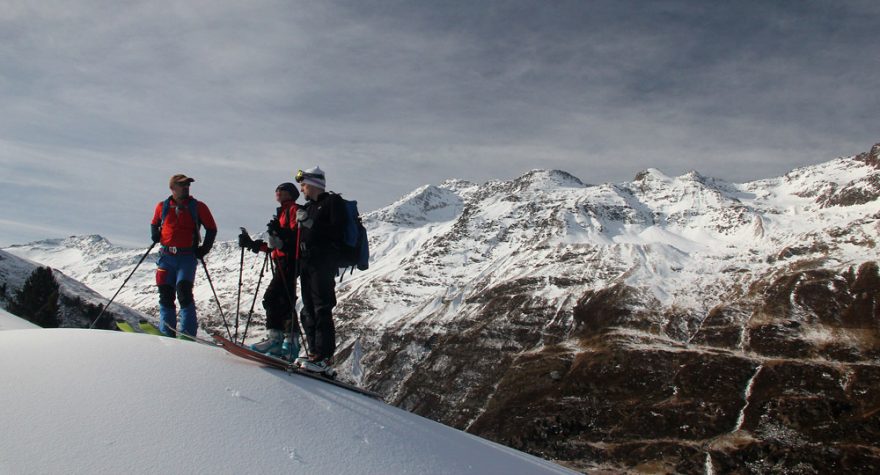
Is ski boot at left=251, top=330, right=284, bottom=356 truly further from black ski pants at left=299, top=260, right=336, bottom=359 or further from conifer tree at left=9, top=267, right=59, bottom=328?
conifer tree at left=9, top=267, right=59, bottom=328

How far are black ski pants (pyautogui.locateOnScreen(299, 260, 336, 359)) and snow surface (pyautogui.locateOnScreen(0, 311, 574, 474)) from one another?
1.74 meters

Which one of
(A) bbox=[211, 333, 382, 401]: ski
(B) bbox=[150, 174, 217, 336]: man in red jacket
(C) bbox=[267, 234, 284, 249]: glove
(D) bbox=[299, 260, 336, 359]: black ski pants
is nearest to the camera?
(A) bbox=[211, 333, 382, 401]: ski

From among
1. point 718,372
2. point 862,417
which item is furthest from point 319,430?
point 718,372

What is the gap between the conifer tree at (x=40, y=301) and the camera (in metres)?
80.9

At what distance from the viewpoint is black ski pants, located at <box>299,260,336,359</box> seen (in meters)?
11.0

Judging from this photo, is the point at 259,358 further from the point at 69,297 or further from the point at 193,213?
the point at 69,297

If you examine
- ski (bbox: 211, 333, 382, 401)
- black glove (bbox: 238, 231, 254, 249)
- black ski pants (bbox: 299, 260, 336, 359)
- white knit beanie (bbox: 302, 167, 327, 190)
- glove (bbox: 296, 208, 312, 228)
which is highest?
white knit beanie (bbox: 302, 167, 327, 190)

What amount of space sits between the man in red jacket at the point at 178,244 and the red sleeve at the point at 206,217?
21mm

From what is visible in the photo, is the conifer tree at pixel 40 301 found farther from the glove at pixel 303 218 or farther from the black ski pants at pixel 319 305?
the glove at pixel 303 218

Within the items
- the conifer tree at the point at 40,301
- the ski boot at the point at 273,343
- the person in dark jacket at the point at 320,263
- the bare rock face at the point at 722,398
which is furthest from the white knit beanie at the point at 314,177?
the bare rock face at the point at 722,398

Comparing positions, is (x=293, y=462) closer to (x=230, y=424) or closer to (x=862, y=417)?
(x=230, y=424)

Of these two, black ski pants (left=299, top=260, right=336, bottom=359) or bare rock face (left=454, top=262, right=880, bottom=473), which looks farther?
bare rock face (left=454, top=262, right=880, bottom=473)

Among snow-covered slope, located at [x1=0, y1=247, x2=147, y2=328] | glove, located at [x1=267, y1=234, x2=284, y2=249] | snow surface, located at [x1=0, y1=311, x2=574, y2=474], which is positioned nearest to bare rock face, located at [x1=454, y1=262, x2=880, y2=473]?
snow-covered slope, located at [x1=0, y1=247, x2=147, y2=328]

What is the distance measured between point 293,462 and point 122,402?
204 cm
